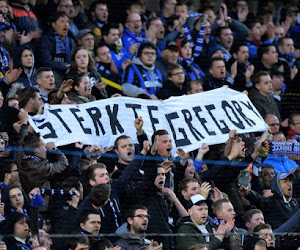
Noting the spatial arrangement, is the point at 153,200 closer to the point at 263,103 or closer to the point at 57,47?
the point at 57,47

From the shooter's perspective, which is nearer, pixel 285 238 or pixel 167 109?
pixel 285 238

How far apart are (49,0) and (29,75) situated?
2.18 m

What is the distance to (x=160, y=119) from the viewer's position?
11266 millimetres

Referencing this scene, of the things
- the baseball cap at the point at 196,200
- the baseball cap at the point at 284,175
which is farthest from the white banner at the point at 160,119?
the baseball cap at the point at 196,200

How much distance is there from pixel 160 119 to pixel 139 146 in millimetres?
763

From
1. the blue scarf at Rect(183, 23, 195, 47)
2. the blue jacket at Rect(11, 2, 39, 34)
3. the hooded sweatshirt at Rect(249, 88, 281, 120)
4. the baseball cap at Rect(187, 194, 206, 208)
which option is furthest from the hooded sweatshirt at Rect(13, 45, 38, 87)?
the blue scarf at Rect(183, 23, 195, 47)

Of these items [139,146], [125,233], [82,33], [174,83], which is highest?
[82,33]

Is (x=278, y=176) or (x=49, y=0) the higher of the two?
(x=49, y=0)

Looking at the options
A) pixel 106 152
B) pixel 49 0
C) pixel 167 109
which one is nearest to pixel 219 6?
pixel 49 0

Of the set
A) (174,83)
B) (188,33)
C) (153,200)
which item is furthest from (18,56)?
(188,33)

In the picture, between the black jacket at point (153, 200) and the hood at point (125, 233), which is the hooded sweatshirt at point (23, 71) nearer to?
the black jacket at point (153, 200)

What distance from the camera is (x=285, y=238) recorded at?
34.6 ft

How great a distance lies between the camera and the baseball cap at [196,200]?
9844 mm

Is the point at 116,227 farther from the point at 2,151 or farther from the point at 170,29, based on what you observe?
the point at 170,29
